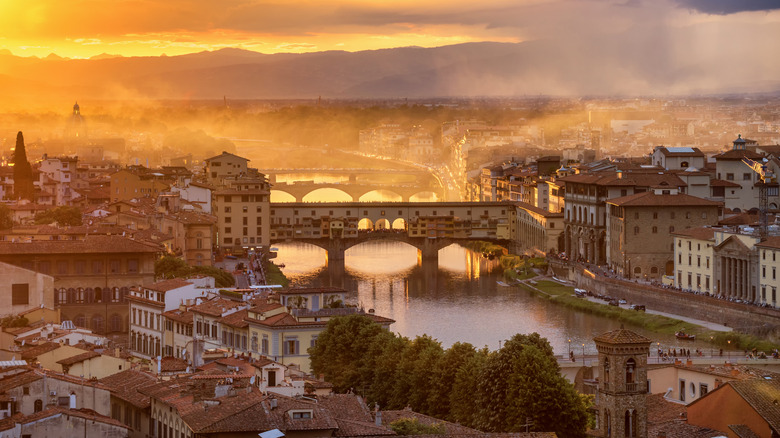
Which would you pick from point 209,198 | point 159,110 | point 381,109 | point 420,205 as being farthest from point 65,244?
point 381,109

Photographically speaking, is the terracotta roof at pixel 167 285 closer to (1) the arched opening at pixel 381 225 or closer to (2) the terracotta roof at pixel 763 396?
(2) the terracotta roof at pixel 763 396

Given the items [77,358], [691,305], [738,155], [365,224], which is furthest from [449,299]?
[365,224]

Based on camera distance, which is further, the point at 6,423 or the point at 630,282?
the point at 630,282

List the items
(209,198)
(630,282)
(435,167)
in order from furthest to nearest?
(435,167), (209,198), (630,282)

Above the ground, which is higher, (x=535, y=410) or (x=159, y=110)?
(x=159, y=110)

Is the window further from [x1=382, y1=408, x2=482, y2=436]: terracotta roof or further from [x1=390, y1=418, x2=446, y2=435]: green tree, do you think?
[x1=390, y1=418, x2=446, y2=435]: green tree

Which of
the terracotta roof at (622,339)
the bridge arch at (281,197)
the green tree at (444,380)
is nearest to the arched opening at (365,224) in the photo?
the bridge arch at (281,197)

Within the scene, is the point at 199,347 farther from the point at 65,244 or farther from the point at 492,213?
the point at 492,213

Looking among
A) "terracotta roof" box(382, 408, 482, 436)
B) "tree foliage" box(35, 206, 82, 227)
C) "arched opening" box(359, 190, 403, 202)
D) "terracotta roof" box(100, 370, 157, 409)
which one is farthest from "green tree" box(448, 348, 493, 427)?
"arched opening" box(359, 190, 403, 202)
